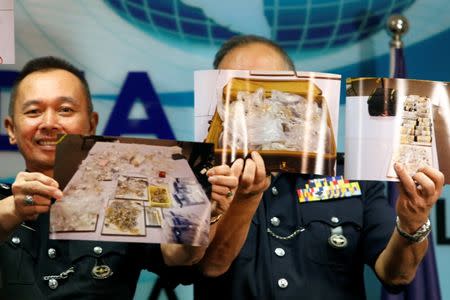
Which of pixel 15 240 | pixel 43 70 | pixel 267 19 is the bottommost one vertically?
pixel 15 240

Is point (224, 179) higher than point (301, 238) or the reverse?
higher

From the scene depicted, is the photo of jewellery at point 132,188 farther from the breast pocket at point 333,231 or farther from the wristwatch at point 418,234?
the wristwatch at point 418,234

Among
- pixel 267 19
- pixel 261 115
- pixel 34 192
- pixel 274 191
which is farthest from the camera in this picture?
pixel 267 19

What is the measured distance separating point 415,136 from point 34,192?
104cm

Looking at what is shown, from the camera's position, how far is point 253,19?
8.59 feet

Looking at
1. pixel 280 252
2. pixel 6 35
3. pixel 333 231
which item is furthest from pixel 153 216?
pixel 6 35

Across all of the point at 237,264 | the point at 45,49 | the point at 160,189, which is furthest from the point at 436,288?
the point at 45,49

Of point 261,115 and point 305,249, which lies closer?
point 261,115

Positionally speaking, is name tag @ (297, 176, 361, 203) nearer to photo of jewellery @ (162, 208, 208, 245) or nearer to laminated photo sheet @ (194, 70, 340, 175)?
laminated photo sheet @ (194, 70, 340, 175)

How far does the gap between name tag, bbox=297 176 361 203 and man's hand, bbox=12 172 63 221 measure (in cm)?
83

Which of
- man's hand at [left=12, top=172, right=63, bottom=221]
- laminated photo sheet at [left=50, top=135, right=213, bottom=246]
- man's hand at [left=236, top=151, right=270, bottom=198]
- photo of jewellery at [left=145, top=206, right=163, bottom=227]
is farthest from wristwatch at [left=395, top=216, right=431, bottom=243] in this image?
man's hand at [left=12, top=172, right=63, bottom=221]

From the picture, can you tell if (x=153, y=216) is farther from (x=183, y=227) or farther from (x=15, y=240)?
(x=15, y=240)

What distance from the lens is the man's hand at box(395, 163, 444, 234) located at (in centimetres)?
173

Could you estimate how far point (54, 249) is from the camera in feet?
6.36
